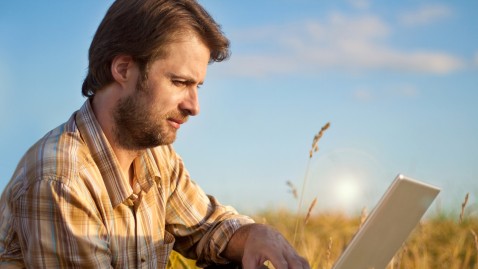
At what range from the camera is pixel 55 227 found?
2434 millimetres

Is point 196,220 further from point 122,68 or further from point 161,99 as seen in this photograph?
point 122,68

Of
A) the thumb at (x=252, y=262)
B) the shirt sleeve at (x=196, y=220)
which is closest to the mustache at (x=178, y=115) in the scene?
the shirt sleeve at (x=196, y=220)

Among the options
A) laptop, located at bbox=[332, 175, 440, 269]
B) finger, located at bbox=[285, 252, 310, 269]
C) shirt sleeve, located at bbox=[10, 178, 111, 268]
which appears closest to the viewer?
laptop, located at bbox=[332, 175, 440, 269]

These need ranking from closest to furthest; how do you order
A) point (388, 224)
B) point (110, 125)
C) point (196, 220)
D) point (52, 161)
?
point (388, 224) → point (52, 161) → point (110, 125) → point (196, 220)

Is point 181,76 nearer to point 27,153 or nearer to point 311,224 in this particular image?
point 27,153

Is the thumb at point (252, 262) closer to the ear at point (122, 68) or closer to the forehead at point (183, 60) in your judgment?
the forehead at point (183, 60)

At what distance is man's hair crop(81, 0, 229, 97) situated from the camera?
9.78ft

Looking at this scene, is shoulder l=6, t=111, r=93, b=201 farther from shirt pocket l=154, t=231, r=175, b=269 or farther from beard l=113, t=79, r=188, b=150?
shirt pocket l=154, t=231, r=175, b=269

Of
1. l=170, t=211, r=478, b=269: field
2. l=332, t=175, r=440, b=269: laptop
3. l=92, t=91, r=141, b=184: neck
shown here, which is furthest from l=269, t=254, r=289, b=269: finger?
l=170, t=211, r=478, b=269: field

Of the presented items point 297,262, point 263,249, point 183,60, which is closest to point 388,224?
point 297,262

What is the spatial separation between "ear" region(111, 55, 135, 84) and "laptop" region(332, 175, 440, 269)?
1367 millimetres

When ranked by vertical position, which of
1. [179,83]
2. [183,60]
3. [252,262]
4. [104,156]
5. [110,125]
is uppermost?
[183,60]

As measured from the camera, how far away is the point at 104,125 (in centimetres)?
291

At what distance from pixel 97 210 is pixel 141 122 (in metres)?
0.51
